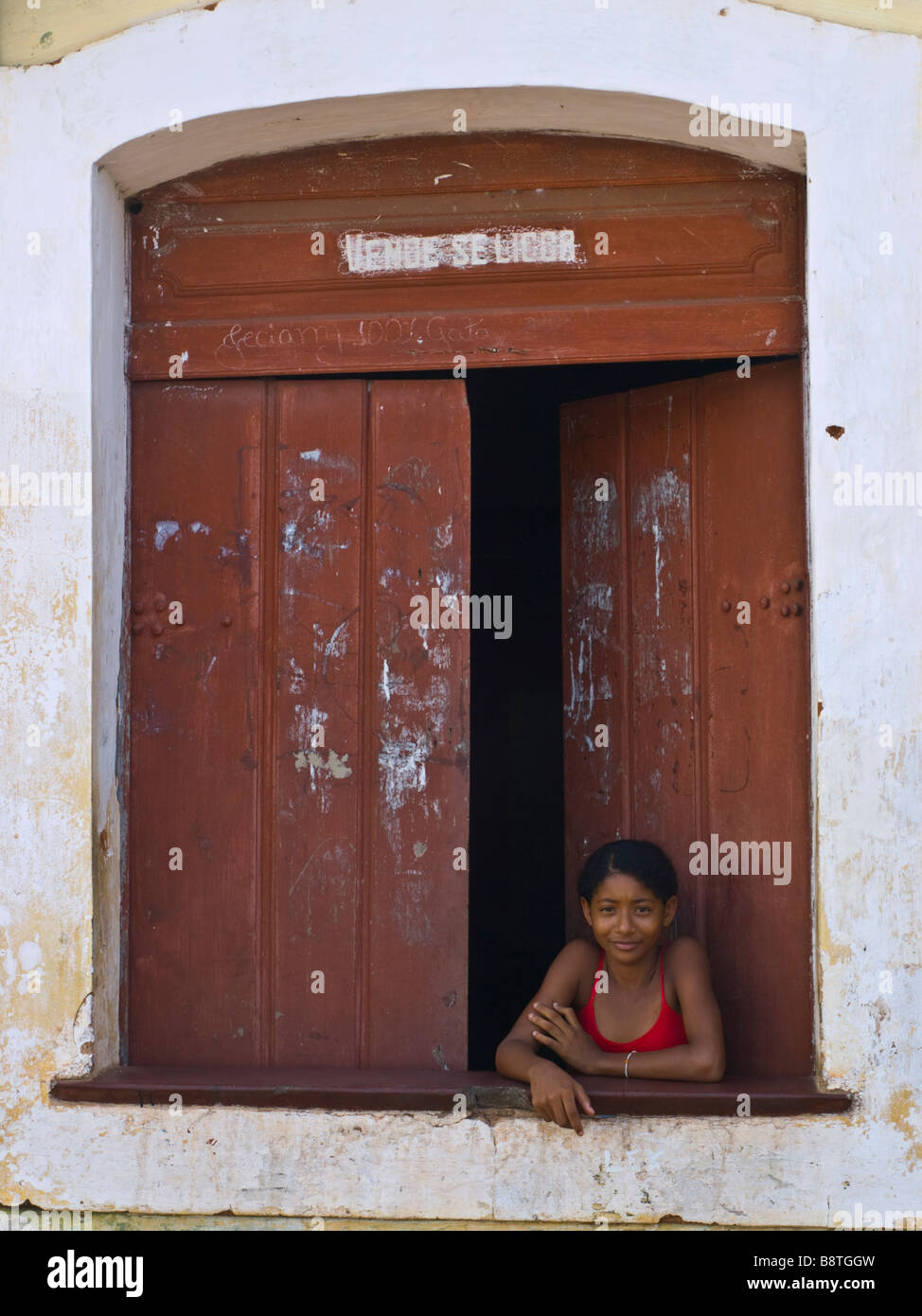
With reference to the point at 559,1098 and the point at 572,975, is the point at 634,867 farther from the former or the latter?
the point at 559,1098

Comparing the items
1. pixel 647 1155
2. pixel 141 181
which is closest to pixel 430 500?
pixel 141 181

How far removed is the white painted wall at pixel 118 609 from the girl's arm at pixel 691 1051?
0.41 feet

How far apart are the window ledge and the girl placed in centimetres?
6

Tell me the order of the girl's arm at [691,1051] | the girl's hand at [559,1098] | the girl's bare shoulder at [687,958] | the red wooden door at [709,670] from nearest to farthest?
1. the girl's hand at [559,1098]
2. the girl's arm at [691,1051]
3. the girl's bare shoulder at [687,958]
4. the red wooden door at [709,670]

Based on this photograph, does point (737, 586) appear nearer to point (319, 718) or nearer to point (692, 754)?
point (692, 754)

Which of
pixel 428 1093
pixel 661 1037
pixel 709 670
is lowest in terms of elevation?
pixel 428 1093

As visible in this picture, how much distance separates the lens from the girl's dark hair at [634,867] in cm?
346

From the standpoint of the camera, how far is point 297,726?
12.0ft

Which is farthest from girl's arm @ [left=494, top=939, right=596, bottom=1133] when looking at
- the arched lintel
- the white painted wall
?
the arched lintel

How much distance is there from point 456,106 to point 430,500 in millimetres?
1037

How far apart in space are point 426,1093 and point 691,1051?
66 centimetres

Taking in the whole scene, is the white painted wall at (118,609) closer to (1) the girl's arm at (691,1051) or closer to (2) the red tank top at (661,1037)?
(1) the girl's arm at (691,1051)

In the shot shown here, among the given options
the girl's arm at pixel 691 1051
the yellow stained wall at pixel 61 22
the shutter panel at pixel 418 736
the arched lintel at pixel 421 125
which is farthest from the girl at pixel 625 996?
the yellow stained wall at pixel 61 22

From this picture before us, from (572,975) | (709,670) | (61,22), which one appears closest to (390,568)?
(709,670)
